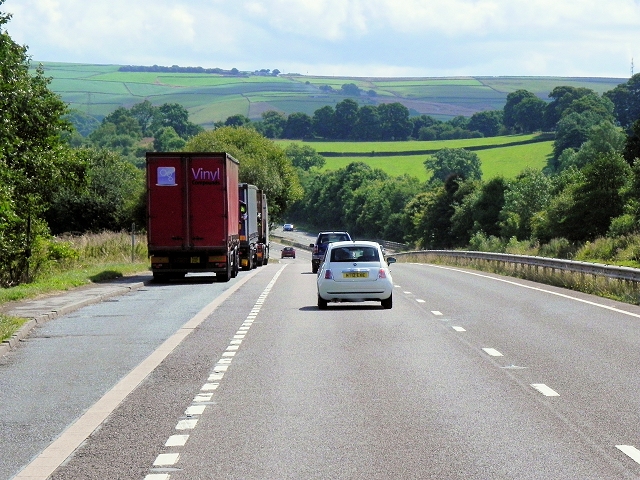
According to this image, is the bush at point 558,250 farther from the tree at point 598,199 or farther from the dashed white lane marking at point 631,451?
the dashed white lane marking at point 631,451

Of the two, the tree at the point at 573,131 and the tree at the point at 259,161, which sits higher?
the tree at the point at 573,131

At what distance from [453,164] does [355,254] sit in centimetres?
16403

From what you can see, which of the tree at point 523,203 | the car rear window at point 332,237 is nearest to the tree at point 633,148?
the tree at point 523,203

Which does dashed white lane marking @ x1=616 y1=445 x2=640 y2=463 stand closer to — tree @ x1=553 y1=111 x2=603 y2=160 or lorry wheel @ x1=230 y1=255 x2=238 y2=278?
lorry wheel @ x1=230 y1=255 x2=238 y2=278

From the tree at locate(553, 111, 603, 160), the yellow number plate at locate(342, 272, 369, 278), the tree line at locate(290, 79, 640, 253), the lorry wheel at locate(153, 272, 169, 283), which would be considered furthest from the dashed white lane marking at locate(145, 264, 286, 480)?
the tree at locate(553, 111, 603, 160)

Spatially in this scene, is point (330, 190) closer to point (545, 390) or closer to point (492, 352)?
point (492, 352)

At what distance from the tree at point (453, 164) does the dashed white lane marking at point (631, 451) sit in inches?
6898

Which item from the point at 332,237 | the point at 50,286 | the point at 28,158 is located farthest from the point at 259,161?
the point at 50,286

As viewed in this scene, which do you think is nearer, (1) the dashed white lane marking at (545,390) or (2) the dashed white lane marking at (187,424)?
(2) the dashed white lane marking at (187,424)

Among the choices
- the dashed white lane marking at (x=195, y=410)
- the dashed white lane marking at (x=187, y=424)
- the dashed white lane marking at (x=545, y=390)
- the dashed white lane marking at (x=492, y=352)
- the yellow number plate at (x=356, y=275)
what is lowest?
the dashed white lane marking at (x=492, y=352)

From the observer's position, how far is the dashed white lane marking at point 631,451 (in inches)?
314

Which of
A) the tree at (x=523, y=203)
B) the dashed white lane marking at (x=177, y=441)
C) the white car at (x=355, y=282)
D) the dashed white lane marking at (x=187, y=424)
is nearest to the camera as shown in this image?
the dashed white lane marking at (x=177, y=441)

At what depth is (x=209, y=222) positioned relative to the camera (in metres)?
35.3

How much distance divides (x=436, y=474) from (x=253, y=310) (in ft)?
52.6
